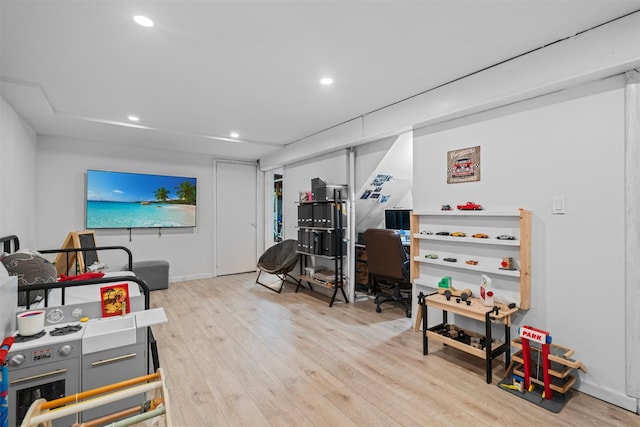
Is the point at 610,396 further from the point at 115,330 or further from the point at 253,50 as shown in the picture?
the point at 253,50

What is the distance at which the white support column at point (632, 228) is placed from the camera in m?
1.96

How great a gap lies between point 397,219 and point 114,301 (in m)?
3.98

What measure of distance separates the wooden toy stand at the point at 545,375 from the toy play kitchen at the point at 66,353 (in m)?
2.44

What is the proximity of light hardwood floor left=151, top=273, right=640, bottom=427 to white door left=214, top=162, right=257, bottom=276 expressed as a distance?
2.38 m

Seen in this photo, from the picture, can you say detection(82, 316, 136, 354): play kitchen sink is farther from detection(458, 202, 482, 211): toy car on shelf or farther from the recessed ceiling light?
detection(458, 202, 482, 211): toy car on shelf

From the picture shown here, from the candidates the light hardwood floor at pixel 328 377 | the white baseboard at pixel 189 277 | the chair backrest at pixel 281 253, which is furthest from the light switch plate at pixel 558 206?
the white baseboard at pixel 189 277

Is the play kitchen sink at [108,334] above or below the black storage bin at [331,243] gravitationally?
below

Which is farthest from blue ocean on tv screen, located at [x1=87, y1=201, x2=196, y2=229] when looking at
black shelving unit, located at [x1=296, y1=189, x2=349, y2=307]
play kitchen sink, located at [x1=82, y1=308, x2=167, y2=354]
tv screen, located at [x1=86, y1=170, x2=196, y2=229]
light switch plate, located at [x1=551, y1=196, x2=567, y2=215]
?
light switch plate, located at [x1=551, y1=196, x2=567, y2=215]

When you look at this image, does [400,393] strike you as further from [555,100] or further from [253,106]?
[253,106]

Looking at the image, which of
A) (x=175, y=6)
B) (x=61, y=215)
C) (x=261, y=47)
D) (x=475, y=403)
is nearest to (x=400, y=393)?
(x=475, y=403)

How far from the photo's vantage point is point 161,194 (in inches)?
214

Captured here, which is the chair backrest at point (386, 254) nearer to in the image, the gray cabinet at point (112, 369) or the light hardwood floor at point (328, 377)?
the light hardwood floor at point (328, 377)

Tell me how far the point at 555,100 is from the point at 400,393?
2.42 meters

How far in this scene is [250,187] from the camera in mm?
6512
